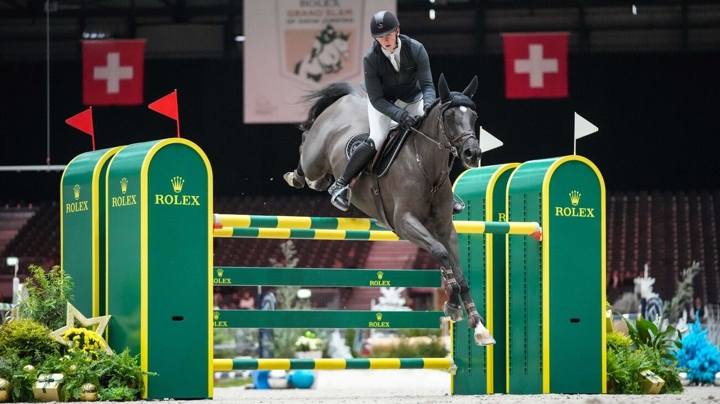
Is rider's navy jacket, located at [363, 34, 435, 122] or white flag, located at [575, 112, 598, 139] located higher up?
rider's navy jacket, located at [363, 34, 435, 122]

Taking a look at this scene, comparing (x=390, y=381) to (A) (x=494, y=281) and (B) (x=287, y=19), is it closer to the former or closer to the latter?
(A) (x=494, y=281)

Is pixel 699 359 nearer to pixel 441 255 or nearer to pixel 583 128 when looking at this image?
pixel 583 128

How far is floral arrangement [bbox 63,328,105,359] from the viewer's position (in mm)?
5578

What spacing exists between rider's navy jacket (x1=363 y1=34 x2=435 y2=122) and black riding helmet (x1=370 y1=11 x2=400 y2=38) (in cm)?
11

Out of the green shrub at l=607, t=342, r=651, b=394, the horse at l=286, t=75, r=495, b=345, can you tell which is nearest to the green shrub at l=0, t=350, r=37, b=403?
the horse at l=286, t=75, r=495, b=345

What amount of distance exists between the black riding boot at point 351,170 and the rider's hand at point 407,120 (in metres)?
0.24

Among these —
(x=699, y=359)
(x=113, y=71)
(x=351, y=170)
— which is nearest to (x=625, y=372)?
(x=699, y=359)

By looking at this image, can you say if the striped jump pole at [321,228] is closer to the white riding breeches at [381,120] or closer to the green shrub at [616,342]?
the white riding breeches at [381,120]

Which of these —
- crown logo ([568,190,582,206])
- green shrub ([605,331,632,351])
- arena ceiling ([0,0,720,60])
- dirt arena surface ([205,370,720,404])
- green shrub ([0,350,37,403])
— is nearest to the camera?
green shrub ([0,350,37,403])

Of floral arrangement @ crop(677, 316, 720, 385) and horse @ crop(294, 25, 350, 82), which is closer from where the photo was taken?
floral arrangement @ crop(677, 316, 720, 385)

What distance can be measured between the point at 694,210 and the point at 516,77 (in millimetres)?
5072

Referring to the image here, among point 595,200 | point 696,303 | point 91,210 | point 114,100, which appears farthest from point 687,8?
point 91,210

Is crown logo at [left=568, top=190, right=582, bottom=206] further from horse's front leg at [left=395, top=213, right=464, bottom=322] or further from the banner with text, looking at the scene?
the banner with text

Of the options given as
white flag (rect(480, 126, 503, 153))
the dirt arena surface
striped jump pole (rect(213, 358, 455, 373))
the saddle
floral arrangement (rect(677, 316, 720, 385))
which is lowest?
the dirt arena surface
